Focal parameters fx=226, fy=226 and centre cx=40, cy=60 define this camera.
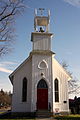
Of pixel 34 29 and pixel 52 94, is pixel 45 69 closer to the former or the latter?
pixel 52 94

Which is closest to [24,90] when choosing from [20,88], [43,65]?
[20,88]

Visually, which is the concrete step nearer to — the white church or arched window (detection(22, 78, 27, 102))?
the white church

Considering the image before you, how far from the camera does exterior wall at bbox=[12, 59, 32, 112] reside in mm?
26872

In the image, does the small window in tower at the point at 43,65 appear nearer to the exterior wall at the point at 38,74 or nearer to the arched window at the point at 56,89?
the exterior wall at the point at 38,74

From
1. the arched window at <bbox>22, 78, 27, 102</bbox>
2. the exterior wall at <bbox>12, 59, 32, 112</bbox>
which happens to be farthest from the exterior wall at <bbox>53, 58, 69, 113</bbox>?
the arched window at <bbox>22, 78, 27, 102</bbox>

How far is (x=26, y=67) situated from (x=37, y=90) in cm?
338

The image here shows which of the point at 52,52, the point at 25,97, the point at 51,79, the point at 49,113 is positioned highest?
the point at 52,52

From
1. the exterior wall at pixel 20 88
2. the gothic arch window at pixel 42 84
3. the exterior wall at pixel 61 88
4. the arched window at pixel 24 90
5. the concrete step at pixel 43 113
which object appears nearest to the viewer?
the concrete step at pixel 43 113

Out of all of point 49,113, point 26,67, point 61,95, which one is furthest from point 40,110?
point 26,67

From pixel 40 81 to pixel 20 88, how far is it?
268 cm

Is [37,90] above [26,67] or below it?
below

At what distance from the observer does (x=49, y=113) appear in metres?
25.0

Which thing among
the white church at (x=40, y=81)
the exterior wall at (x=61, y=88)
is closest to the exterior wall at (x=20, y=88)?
the white church at (x=40, y=81)

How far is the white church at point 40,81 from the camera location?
26250 millimetres
